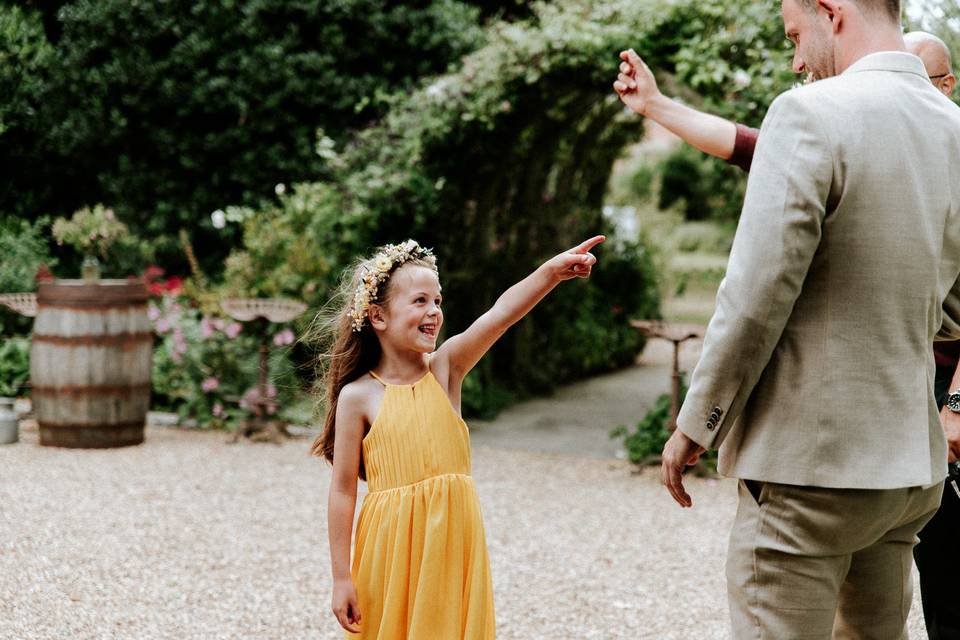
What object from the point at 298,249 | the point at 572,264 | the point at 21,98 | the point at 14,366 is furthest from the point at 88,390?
the point at 572,264

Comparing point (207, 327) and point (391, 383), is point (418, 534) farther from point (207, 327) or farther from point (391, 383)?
point (207, 327)

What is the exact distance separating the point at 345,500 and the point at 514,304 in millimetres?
610

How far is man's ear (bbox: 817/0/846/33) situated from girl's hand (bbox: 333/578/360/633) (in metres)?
1.57

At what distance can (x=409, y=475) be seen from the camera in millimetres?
2391

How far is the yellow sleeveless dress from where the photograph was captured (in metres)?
2.34

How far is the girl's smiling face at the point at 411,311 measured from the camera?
2.41 meters

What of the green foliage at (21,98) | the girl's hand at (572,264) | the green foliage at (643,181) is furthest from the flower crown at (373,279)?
the green foliage at (643,181)

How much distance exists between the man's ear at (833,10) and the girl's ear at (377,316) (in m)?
1.19

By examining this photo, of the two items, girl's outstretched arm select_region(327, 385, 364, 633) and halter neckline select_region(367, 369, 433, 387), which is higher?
halter neckline select_region(367, 369, 433, 387)

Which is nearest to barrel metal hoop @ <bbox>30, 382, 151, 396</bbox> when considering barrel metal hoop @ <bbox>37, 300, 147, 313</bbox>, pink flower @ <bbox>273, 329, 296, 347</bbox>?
barrel metal hoop @ <bbox>37, 300, 147, 313</bbox>

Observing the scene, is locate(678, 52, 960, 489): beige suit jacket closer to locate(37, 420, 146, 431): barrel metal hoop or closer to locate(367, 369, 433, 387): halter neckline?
locate(367, 369, 433, 387): halter neckline

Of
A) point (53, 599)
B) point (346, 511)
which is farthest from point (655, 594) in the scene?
point (53, 599)

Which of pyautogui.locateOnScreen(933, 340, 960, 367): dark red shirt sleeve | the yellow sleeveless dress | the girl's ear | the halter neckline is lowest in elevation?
the yellow sleeveless dress

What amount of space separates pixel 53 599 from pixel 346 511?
1994 millimetres
